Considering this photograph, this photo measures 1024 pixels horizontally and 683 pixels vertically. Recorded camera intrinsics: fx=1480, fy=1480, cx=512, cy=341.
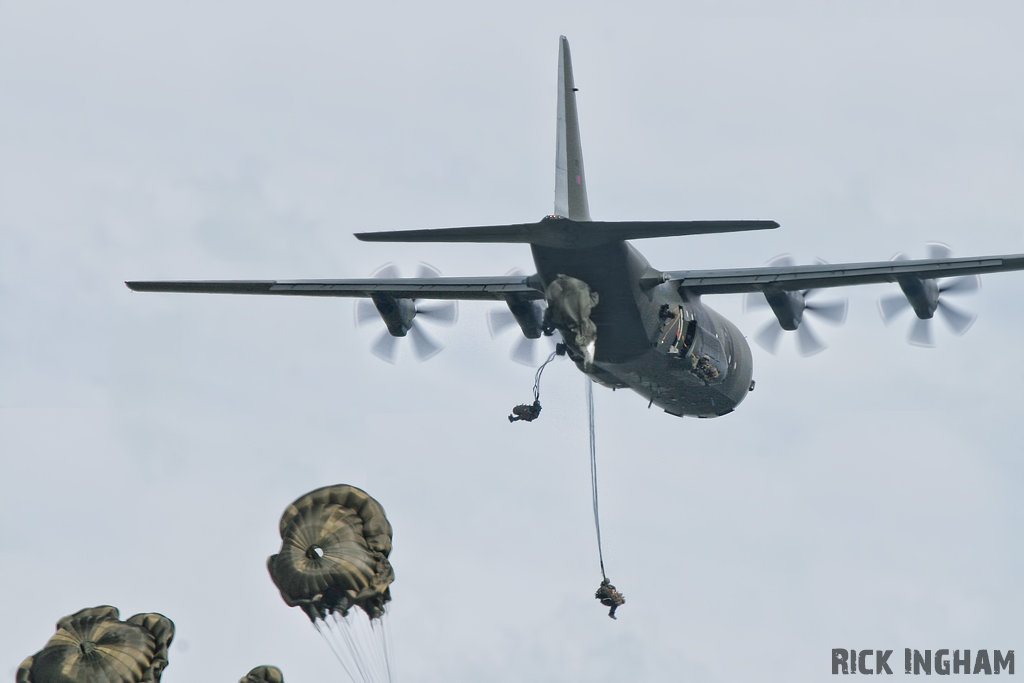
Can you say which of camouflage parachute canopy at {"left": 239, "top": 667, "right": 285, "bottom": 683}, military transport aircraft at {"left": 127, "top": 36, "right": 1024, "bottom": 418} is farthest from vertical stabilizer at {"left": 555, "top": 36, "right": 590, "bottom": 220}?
camouflage parachute canopy at {"left": 239, "top": 667, "right": 285, "bottom": 683}

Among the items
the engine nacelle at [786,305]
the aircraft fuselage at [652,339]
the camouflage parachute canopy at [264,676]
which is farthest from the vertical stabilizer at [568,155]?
the camouflage parachute canopy at [264,676]

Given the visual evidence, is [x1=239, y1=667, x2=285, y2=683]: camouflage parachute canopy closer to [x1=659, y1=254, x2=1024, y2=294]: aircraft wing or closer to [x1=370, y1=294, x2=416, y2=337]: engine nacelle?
[x1=370, y1=294, x2=416, y2=337]: engine nacelle

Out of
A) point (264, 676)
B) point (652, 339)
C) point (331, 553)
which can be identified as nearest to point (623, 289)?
point (652, 339)

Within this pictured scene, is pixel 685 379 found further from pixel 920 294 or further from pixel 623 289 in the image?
pixel 920 294

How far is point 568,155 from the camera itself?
140 feet

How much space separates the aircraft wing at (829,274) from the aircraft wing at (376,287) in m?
4.83

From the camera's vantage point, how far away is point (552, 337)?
152 feet

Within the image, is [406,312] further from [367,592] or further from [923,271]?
[923,271]

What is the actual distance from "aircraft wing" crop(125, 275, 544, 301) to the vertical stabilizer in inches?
126

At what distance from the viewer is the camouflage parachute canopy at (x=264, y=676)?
3594 cm

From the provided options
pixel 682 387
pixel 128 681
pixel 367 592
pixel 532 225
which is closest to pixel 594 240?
pixel 532 225

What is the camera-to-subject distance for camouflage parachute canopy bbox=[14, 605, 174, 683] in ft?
117

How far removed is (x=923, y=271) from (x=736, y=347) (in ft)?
22.1

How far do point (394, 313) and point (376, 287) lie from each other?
1012mm
